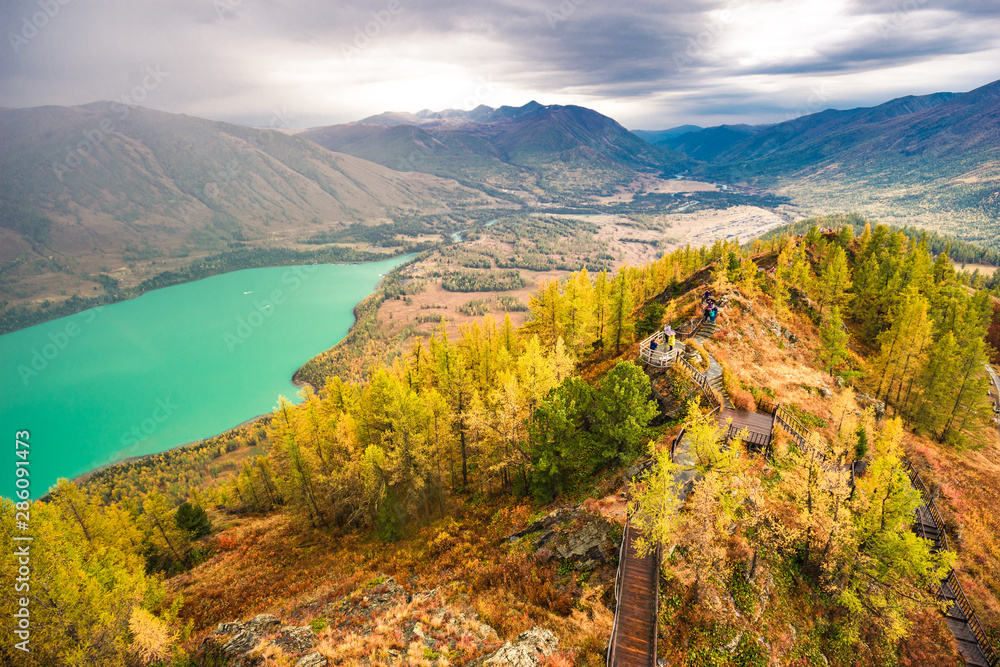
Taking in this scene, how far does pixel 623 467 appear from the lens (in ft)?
105

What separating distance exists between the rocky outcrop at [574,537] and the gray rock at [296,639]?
49.6 feet

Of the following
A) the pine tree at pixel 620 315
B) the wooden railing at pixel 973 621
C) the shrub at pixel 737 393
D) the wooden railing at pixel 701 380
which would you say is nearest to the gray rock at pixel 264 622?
the wooden railing at pixel 701 380

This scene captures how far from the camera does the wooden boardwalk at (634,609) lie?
783 inches

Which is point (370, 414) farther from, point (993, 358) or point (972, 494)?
point (993, 358)

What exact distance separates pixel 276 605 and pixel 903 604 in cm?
4309

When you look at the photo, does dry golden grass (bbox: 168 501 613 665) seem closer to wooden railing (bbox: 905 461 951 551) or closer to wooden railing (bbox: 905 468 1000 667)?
wooden railing (bbox: 905 468 1000 667)

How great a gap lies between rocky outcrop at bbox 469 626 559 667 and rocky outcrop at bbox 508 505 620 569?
19.0 feet

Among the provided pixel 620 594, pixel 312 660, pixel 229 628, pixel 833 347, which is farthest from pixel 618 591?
pixel 833 347

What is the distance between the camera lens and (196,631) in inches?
1273

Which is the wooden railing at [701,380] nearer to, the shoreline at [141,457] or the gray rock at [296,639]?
the gray rock at [296,639]

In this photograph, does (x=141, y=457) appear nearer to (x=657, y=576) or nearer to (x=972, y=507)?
(x=657, y=576)

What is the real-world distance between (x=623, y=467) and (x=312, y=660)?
2343cm

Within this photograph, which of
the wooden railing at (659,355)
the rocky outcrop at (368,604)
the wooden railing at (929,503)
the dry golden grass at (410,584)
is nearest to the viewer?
the dry golden grass at (410,584)

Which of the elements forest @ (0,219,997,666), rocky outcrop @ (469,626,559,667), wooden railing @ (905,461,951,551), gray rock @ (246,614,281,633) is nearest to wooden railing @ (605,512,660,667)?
forest @ (0,219,997,666)
